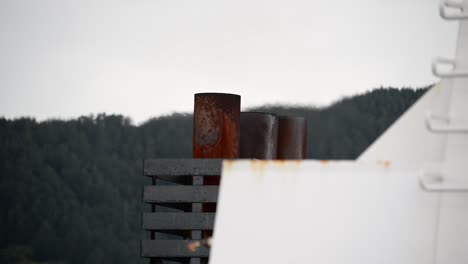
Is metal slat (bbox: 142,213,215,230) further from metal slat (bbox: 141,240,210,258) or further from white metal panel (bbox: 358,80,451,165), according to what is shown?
white metal panel (bbox: 358,80,451,165)

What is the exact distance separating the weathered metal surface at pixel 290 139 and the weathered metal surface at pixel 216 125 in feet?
8.70

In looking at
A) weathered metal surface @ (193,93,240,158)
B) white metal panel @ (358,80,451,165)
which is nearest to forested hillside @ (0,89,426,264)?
weathered metal surface @ (193,93,240,158)

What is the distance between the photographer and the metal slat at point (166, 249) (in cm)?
2506

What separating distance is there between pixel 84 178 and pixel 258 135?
3933cm

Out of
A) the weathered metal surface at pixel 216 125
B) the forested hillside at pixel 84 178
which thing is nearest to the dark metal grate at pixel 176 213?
the weathered metal surface at pixel 216 125

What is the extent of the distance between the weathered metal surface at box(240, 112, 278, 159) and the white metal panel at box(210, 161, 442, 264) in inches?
853

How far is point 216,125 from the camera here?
76.6 ft

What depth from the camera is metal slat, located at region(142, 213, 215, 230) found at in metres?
24.5

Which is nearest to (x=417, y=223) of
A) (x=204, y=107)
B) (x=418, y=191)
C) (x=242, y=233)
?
(x=418, y=191)

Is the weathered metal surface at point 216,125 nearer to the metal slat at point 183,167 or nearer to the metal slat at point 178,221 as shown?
the metal slat at point 183,167

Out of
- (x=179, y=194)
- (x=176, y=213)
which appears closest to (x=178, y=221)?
(x=176, y=213)

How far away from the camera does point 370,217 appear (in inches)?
134

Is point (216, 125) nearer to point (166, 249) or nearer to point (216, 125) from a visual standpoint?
point (216, 125)

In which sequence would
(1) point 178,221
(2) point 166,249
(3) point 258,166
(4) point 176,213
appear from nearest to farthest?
1. (3) point 258,166
2. (1) point 178,221
3. (4) point 176,213
4. (2) point 166,249
